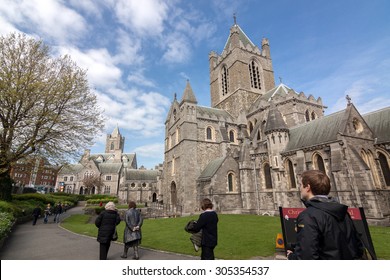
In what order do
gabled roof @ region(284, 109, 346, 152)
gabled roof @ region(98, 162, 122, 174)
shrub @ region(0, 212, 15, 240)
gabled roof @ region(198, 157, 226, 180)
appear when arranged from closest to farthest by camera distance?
shrub @ region(0, 212, 15, 240), gabled roof @ region(284, 109, 346, 152), gabled roof @ region(198, 157, 226, 180), gabled roof @ region(98, 162, 122, 174)

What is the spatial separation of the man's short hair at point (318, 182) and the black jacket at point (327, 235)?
0.23m

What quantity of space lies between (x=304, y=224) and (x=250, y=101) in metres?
35.2

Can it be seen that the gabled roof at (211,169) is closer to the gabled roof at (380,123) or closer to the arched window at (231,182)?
the arched window at (231,182)

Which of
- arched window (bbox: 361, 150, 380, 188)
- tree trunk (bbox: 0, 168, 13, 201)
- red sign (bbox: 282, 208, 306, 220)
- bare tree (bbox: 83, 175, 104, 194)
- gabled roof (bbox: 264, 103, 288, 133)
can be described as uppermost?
gabled roof (bbox: 264, 103, 288, 133)

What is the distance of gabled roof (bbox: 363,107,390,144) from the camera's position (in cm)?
1798

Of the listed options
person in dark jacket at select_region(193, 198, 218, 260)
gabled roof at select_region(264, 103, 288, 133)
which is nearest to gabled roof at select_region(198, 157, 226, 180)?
gabled roof at select_region(264, 103, 288, 133)

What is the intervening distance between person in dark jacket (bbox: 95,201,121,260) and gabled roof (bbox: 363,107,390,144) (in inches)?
854

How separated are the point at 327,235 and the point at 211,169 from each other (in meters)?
23.3

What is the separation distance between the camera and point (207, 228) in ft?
15.9

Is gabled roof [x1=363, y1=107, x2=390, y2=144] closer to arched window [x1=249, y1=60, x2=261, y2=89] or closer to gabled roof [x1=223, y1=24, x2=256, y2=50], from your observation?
arched window [x1=249, y1=60, x2=261, y2=89]

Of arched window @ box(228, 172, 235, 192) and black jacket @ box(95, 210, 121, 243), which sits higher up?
arched window @ box(228, 172, 235, 192)
